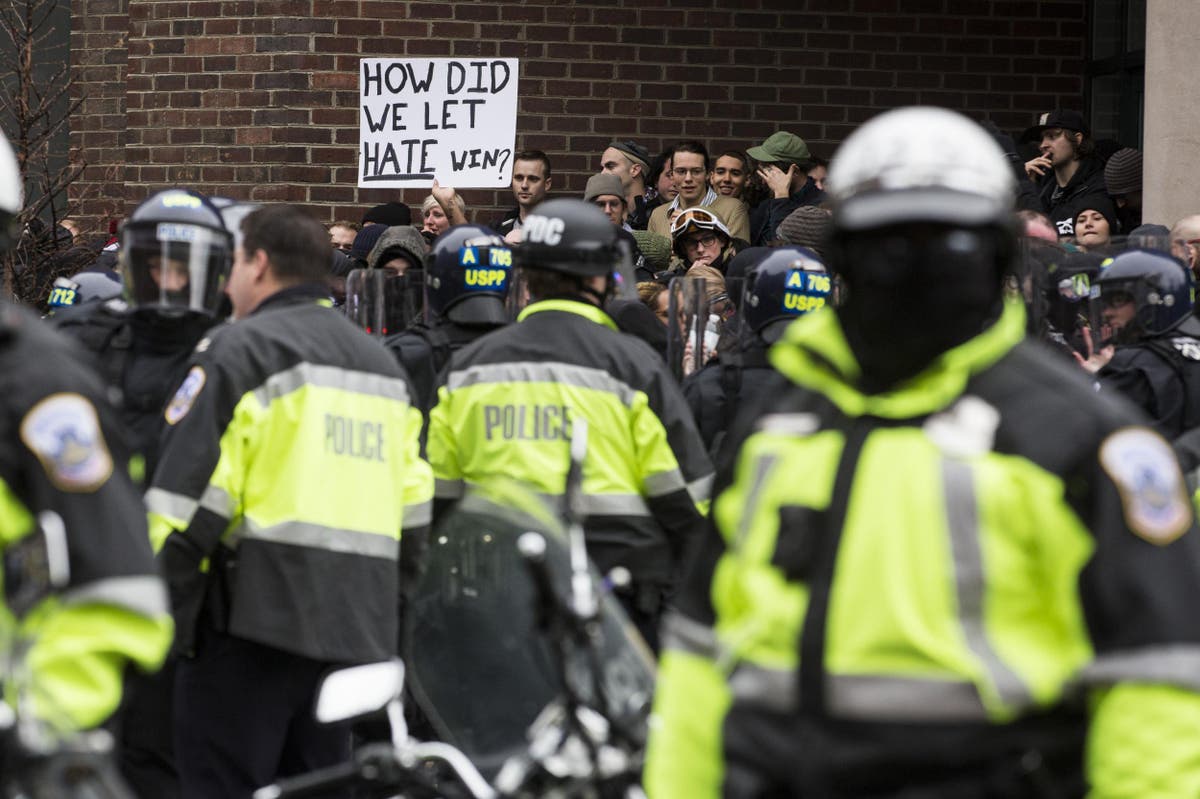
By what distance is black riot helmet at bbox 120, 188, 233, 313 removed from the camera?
588cm

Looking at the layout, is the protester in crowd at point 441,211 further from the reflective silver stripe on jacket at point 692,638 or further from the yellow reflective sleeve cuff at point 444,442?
the reflective silver stripe on jacket at point 692,638

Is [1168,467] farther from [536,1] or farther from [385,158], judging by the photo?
[536,1]

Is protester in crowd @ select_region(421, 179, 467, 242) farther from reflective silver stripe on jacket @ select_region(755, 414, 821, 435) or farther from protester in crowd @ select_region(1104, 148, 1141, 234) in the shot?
reflective silver stripe on jacket @ select_region(755, 414, 821, 435)

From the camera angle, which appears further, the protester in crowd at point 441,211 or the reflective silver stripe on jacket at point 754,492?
the protester in crowd at point 441,211

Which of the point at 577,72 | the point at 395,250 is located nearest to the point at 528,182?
the point at 395,250

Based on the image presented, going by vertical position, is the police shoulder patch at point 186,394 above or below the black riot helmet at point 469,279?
below

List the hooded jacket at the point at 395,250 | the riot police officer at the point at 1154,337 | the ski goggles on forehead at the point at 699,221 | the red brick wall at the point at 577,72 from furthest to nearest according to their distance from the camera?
the red brick wall at the point at 577,72 → the ski goggles on forehead at the point at 699,221 → the hooded jacket at the point at 395,250 → the riot police officer at the point at 1154,337

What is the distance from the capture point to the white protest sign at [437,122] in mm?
11734

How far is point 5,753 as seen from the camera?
2.68 meters

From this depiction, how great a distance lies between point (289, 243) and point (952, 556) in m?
3.41

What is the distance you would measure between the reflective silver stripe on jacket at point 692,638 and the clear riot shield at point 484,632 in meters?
0.67

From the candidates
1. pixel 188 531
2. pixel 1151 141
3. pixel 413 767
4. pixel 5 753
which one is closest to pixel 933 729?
pixel 5 753

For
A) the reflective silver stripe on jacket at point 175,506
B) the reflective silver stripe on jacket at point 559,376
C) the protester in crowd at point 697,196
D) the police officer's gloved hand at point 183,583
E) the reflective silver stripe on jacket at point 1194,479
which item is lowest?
the police officer's gloved hand at point 183,583

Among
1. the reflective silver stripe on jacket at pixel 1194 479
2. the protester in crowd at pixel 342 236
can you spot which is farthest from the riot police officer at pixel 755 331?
the protester in crowd at pixel 342 236
